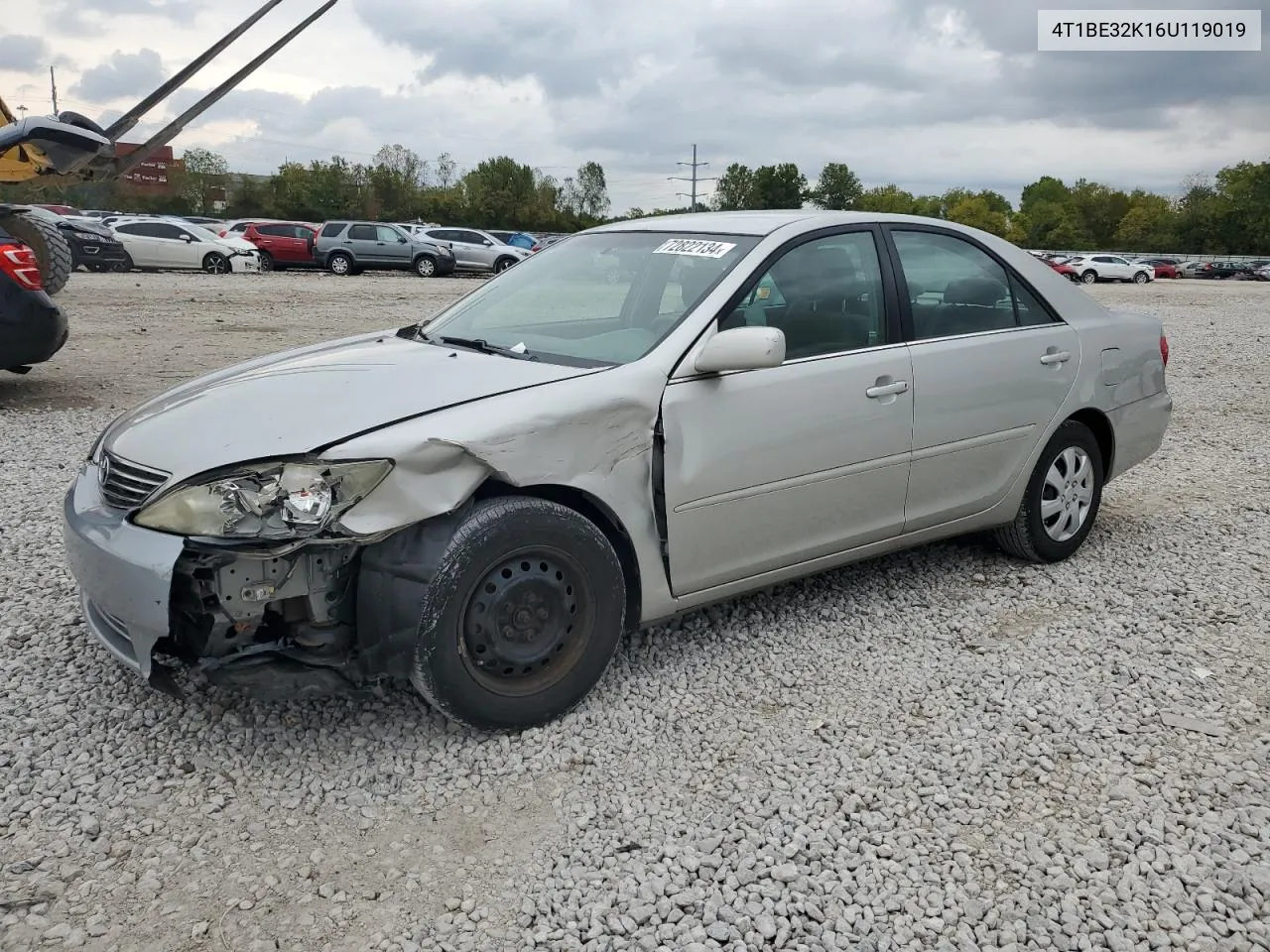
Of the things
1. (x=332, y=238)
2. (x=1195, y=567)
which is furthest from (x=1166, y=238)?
(x=1195, y=567)

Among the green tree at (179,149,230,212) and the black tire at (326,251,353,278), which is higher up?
the green tree at (179,149,230,212)

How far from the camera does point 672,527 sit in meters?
3.42

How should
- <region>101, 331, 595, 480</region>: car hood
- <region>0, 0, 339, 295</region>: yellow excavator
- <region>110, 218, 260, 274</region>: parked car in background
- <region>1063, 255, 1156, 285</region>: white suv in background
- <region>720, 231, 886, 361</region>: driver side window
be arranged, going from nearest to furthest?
1. <region>101, 331, 595, 480</region>: car hood
2. <region>720, 231, 886, 361</region>: driver side window
3. <region>0, 0, 339, 295</region>: yellow excavator
4. <region>110, 218, 260, 274</region>: parked car in background
5. <region>1063, 255, 1156, 285</region>: white suv in background

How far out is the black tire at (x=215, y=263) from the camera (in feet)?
84.8

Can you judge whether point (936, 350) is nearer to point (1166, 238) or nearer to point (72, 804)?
point (72, 804)

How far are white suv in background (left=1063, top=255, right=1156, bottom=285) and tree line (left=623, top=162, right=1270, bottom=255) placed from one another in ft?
109

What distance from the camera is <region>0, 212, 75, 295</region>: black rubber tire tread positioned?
1141cm

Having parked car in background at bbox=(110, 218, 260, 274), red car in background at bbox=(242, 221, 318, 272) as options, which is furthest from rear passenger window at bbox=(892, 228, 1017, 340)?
red car in background at bbox=(242, 221, 318, 272)

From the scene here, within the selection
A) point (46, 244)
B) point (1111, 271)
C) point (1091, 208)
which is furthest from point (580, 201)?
point (46, 244)

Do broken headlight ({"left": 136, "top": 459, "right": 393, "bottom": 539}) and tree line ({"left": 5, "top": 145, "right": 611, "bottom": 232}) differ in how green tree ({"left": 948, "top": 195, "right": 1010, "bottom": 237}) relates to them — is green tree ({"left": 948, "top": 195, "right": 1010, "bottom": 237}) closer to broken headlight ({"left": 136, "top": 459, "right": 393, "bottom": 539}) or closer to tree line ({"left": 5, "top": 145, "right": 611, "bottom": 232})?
tree line ({"left": 5, "top": 145, "right": 611, "bottom": 232})

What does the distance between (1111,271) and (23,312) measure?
1700 inches

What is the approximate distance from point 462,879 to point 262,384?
5.65 ft

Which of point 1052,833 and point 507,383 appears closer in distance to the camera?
point 1052,833

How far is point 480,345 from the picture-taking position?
3855 millimetres
